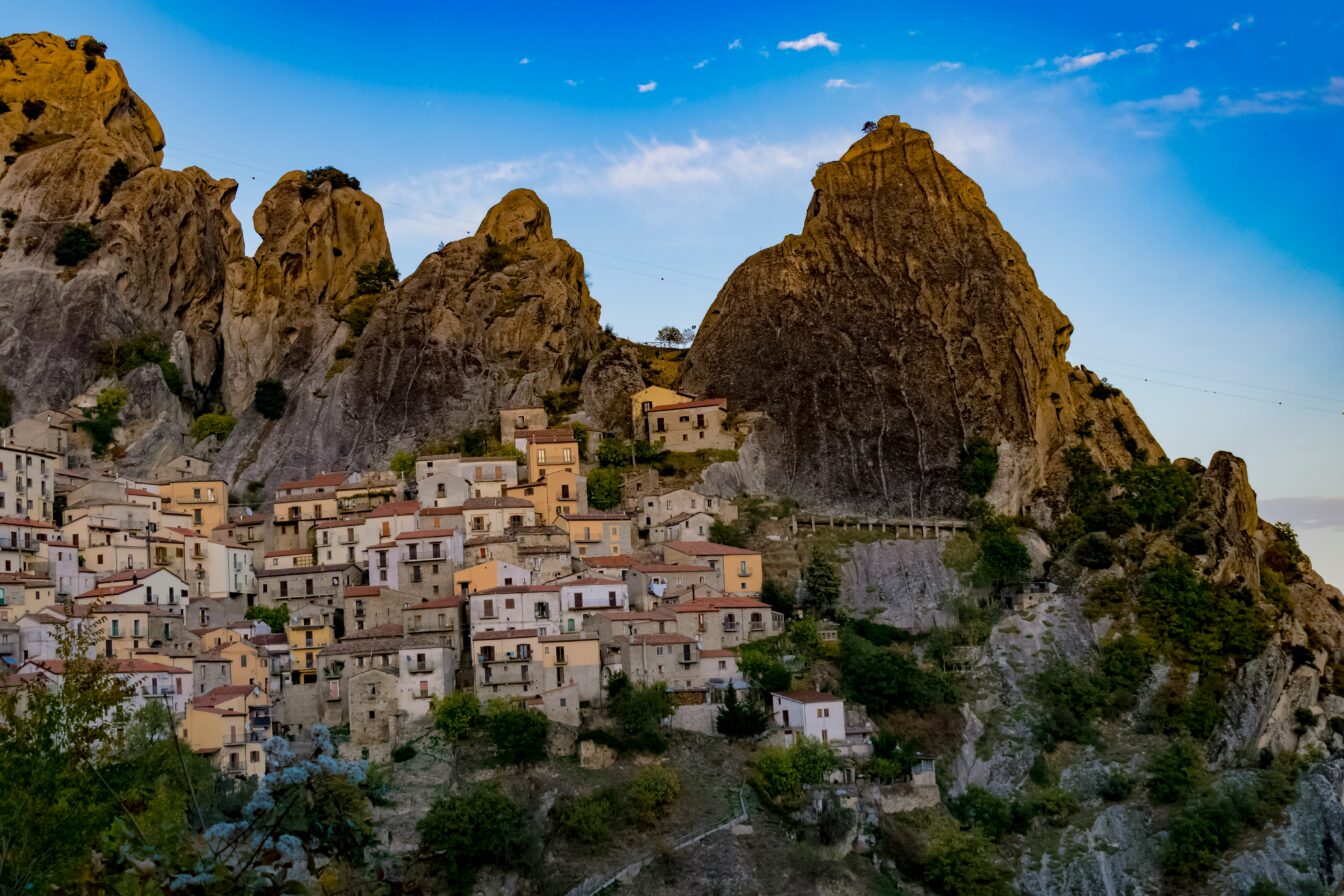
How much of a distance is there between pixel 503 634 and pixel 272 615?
13.4 metres

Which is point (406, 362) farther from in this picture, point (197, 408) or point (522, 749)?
point (522, 749)

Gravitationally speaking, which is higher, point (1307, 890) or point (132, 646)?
point (132, 646)

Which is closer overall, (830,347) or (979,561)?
(979,561)

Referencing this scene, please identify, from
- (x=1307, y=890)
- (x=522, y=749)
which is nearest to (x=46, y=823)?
(x=522, y=749)

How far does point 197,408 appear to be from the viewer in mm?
100250

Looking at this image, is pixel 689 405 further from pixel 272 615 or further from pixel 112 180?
pixel 112 180

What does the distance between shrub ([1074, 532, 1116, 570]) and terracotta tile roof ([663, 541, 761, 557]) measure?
1527cm

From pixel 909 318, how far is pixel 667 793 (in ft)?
140

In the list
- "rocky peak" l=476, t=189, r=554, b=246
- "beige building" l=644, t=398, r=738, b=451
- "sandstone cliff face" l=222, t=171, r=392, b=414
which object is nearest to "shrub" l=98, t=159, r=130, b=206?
"sandstone cliff face" l=222, t=171, r=392, b=414

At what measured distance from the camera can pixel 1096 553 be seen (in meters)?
75.6

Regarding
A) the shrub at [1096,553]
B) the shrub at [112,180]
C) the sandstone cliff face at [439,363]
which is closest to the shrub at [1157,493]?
the shrub at [1096,553]

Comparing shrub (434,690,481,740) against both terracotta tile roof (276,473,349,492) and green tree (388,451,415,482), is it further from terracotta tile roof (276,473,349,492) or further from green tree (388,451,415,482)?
green tree (388,451,415,482)

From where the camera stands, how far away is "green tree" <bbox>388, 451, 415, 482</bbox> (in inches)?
3327

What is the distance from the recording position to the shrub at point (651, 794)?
179 ft
